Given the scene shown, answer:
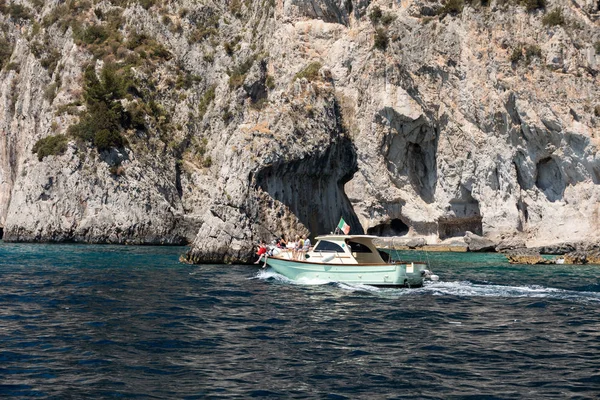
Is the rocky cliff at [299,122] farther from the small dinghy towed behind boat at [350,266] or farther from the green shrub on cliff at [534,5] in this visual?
the small dinghy towed behind boat at [350,266]

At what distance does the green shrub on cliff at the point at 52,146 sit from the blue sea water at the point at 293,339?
39221mm

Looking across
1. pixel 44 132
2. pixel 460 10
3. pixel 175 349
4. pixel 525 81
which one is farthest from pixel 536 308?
pixel 44 132

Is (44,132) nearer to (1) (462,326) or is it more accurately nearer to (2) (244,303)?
(2) (244,303)

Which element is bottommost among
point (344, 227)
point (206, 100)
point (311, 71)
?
point (344, 227)

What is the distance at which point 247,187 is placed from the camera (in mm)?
41500

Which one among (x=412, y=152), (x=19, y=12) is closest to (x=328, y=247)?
(x=412, y=152)

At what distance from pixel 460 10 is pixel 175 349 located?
55265 mm

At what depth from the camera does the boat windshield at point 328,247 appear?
2939 cm

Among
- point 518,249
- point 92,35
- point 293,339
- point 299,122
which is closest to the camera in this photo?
point 293,339

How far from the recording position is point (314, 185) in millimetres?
49219

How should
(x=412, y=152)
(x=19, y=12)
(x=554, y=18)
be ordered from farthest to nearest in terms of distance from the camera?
(x=19, y=12), (x=412, y=152), (x=554, y=18)

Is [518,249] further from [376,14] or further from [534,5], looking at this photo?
[376,14]

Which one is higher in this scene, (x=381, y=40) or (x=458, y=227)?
(x=381, y=40)

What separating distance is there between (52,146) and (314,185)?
32.5 metres
